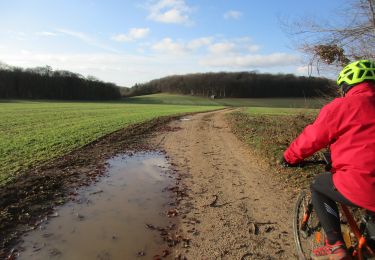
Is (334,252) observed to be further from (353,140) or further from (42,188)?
(42,188)

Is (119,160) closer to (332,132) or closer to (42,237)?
(42,237)

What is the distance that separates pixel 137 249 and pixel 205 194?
2.96 m

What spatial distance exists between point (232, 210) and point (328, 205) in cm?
337

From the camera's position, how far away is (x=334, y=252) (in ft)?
11.3

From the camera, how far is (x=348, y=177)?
10.5ft

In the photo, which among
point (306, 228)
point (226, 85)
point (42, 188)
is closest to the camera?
point (306, 228)

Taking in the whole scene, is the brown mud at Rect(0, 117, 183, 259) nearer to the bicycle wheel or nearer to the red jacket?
the bicycle wheel

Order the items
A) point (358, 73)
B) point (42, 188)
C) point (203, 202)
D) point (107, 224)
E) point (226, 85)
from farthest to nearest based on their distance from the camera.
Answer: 1. point (226, 85)
2. point (42, 188)
3. point (203, 202)
4. point (107, 224)
5. point (358, 73)

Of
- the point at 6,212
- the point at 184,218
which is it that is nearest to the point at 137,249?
the point at 184,218

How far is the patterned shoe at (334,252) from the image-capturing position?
3375 mm

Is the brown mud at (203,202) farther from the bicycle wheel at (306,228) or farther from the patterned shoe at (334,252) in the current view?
the patterned shoe at (334,252)

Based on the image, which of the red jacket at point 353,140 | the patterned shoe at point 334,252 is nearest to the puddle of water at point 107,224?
the patterned shoe at point 334,252

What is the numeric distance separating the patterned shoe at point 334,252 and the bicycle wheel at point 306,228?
1.60 ft

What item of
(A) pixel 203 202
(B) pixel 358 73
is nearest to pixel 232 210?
(A) pixel 203 202
